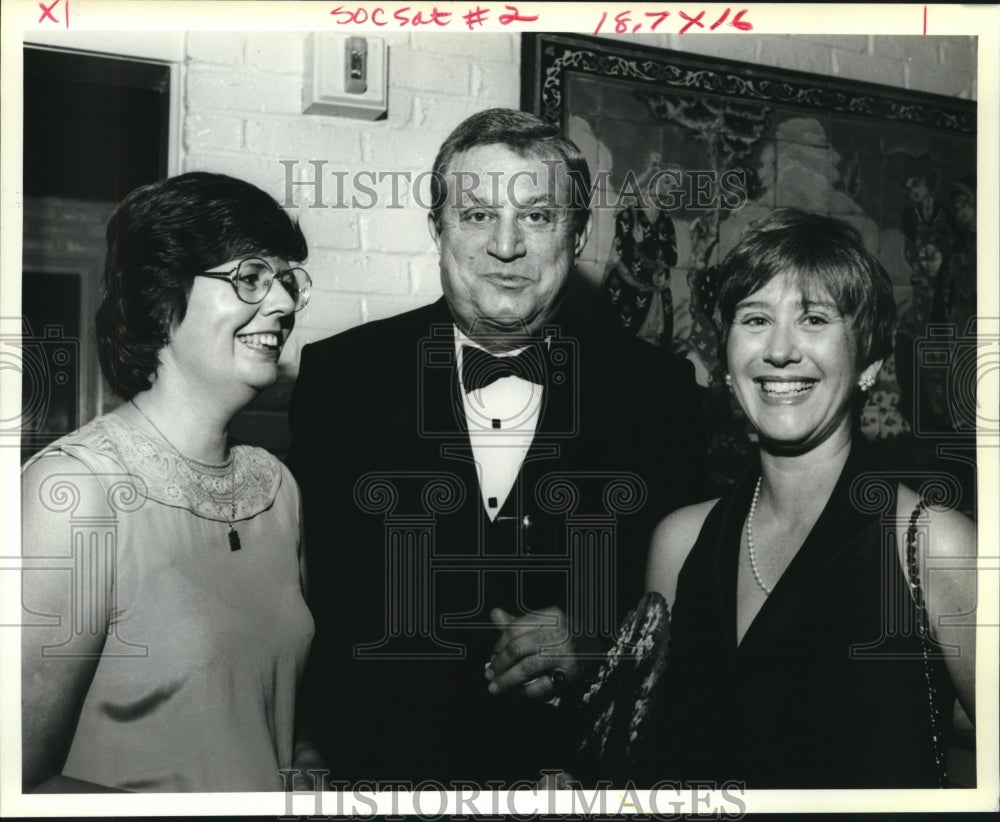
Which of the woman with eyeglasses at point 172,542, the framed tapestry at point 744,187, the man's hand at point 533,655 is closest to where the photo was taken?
the woman with eyeglasses at point 172,542

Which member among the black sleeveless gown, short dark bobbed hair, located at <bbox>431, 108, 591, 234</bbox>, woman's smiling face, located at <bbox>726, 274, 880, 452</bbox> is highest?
short dark bobbed hair, located at <bbox>431, 108, 591, 234</bbox>

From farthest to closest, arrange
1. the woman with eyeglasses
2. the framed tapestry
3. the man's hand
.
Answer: the framed tapestry → the man's hand → the woman with eyeglasses

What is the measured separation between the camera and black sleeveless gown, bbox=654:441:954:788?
2.13 metres

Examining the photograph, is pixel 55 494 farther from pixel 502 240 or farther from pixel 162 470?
pixel 502 240

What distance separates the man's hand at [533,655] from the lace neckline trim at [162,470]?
53 centimetres

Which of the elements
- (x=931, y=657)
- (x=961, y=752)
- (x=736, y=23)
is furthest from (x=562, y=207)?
(x=961, y=752)

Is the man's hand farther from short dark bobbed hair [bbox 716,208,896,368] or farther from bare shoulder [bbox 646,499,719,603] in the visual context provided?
short dark bobbed hair [bbox 716,208,896,368]

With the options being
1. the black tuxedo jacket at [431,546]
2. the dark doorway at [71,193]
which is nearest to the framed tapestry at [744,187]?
the black tuxedo jacket at [431,546]

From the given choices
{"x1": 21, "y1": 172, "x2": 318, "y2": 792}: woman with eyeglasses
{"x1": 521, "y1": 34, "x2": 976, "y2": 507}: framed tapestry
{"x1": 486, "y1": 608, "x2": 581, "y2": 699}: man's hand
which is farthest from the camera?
{"x1": 521, "y1": 34, "x2": 976, "y2": 507}: framed tapestry

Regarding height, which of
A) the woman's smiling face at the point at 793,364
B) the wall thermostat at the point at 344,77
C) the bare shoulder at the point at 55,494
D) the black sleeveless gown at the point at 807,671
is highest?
the wall thermostat at the point at 344,77

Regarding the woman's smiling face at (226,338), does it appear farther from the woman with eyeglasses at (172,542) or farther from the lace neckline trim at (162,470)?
the lace neckline trim at (162,470)

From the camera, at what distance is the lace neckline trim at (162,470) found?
6.65 ft

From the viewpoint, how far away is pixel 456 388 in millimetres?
2133

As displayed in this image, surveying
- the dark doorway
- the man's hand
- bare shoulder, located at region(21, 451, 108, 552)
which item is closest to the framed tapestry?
the man's hand
